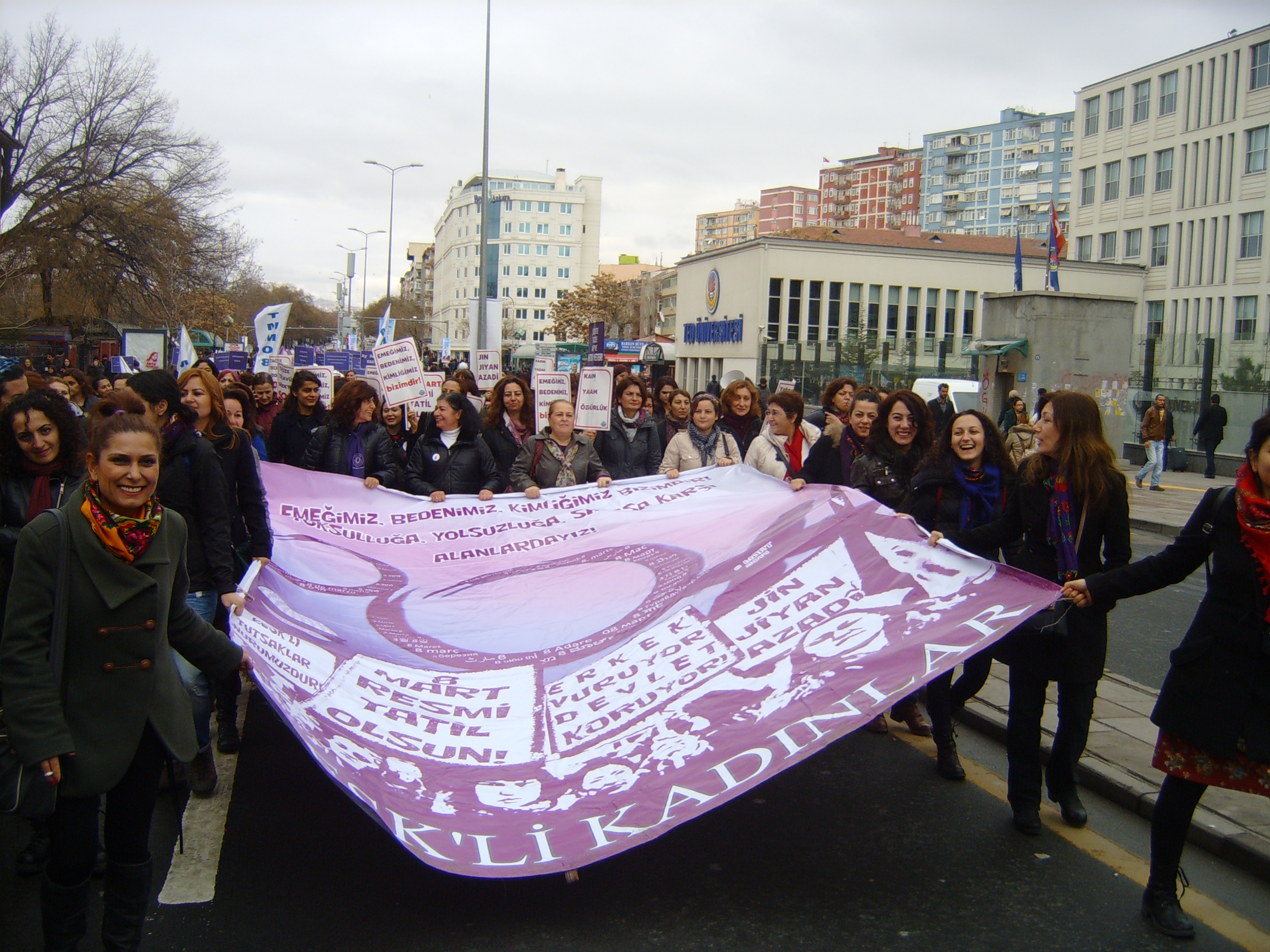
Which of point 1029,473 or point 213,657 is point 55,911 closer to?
point 213,657

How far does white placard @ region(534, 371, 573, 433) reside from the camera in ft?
31.2

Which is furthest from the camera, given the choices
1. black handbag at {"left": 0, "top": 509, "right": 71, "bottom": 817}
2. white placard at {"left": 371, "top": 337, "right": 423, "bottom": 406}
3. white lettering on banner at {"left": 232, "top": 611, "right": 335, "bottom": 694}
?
white placard at {"left": 371, "top": 337, "right": 423, "bottom": 406}

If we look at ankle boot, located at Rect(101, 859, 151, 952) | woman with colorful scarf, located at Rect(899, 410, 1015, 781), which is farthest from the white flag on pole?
ankle boot, located at Rect(101, 859, 151, 952)

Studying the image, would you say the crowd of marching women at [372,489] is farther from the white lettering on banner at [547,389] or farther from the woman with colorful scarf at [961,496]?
the white lettering on banner at [547,389]

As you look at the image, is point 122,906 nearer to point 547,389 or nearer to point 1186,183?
point 547,389

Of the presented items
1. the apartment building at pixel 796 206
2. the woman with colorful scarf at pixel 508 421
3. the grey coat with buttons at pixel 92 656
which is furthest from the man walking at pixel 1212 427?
the apartment building at pixel 796 206

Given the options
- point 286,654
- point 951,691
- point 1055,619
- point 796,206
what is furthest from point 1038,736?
point 796,206

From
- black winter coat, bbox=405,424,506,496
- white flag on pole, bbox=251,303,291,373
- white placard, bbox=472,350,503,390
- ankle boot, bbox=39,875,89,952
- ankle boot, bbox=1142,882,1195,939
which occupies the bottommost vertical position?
ankle boot, bbox=1142,882,1195,939

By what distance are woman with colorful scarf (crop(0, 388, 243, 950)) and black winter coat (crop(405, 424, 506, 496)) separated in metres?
4.36

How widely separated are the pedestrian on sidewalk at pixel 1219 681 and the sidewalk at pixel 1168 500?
25.9 ft

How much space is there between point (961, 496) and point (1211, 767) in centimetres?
205

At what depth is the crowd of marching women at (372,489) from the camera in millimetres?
3184

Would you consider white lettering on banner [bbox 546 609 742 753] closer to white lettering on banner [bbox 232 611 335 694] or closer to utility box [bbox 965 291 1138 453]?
white lettering on banner [bbox 232 611 335 694]

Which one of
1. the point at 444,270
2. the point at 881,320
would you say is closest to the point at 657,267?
the point at 444,270
